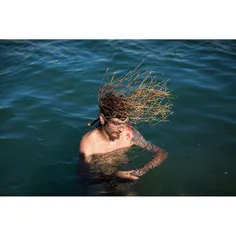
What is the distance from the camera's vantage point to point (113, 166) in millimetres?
4883

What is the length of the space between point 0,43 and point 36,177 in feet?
21.3

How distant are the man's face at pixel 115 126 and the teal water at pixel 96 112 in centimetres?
102

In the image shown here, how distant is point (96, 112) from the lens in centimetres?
693

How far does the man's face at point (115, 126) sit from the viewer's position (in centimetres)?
413

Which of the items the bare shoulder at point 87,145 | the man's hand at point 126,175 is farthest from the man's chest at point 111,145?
the man's hand at point 126,175

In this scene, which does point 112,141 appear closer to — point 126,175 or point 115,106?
point 126,175

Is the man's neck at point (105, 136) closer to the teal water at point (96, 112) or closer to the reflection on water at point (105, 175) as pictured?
the reflection on water at point (105, 175)

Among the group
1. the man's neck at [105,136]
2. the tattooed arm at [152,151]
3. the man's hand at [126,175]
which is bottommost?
the man's hand at [126,175]

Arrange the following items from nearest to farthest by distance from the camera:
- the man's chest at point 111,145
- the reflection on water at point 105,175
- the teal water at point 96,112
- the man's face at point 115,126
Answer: the man's face at point 115,126, the reflection on water at point 105,175, the man's chest at point 111,145, the teal water at point 96,112

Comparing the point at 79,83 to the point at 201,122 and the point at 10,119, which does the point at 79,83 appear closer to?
the point at 10,119

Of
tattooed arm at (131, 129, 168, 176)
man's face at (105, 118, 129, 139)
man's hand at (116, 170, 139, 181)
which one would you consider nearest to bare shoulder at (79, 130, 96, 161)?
man's face at (105, 118, 129, 139)

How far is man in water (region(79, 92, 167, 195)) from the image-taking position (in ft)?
13.2

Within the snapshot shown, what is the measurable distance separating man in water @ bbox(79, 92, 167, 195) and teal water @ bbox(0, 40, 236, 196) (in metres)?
0.49

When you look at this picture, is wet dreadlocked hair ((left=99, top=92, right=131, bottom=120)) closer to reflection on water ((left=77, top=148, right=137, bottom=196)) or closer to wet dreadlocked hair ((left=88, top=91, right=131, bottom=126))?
wet dreadlocked hair ((left=88, top=91, right=131, bottom=126))
